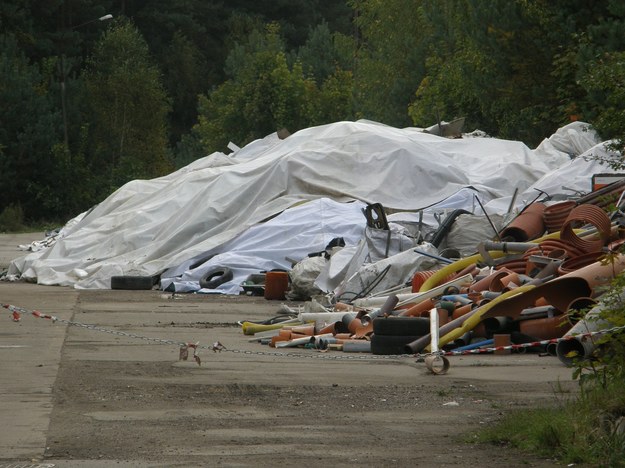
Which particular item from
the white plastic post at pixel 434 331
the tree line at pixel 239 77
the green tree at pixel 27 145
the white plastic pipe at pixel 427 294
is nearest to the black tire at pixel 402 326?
the white plastic post at pixel 434 331

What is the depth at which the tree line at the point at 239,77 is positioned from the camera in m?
31.2

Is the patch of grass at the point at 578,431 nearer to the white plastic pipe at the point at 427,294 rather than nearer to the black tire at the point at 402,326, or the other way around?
the black tire at the point at 402,326

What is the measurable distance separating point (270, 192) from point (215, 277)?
3.83 m

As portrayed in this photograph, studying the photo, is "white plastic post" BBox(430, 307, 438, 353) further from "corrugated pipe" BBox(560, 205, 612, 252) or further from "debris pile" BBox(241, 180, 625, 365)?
"corrugated pipe" BBox(560, 205, 612, 252)

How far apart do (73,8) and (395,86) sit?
2458 cm

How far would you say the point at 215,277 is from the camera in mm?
22453

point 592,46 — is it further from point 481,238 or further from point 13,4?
point 13,4

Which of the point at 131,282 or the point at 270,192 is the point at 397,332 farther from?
the point at 270,192

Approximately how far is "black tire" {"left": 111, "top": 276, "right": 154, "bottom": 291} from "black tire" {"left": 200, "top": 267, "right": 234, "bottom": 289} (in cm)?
107

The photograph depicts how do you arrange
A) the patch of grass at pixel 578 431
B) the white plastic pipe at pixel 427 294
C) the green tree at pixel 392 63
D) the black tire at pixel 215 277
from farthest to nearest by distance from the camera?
the green tree at pixel 392 63 → the black tire at pixel 215 277 → the white plastic pipe at pixel 427 294 → the patch of grass at pixel 578 431

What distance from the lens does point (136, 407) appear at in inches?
391


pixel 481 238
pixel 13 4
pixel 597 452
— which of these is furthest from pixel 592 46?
pixel 13 4

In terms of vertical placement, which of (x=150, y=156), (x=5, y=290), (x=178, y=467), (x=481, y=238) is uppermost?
(x=178, y=467)

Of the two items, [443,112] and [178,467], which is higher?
[178,467]
